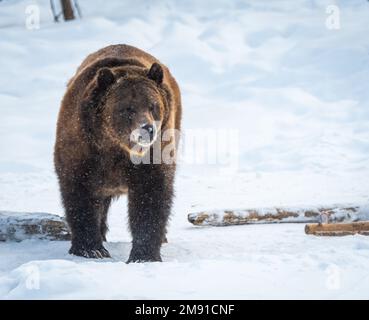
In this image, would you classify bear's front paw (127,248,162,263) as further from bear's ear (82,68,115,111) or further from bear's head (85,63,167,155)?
bear's ear (82,68,115,111)

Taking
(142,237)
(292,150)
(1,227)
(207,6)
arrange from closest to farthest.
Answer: (142,237), (1,227), (292,150), (207,6)

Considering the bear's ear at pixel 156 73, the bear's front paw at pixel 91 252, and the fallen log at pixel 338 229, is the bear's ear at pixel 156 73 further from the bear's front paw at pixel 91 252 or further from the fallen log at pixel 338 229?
the fallen log at pixel 338 229

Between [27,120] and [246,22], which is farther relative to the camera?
[246,22]

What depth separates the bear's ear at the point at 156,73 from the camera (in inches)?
208

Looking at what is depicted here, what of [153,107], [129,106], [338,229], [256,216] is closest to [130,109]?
[129,106]

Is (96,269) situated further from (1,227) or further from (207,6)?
(207,6)

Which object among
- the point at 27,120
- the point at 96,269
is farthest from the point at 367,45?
the point at 96,269

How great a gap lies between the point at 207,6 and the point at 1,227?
52.4 feet

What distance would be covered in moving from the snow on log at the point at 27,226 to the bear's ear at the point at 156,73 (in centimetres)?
186

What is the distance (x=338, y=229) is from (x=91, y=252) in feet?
7.57

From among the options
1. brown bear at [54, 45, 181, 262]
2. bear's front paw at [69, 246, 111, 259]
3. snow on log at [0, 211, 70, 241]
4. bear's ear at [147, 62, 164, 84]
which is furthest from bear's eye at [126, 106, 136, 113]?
snow on log at [0, 211, 70, 241]

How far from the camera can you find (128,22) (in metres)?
19.1

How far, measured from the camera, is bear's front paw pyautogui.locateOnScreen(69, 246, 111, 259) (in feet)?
18.5

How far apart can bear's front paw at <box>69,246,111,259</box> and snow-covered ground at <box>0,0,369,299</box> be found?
0.12 m
